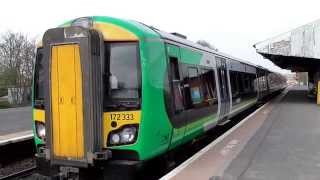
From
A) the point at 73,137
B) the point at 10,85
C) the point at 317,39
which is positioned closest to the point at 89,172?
the point at 73,137

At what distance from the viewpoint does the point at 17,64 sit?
5184 centimetres

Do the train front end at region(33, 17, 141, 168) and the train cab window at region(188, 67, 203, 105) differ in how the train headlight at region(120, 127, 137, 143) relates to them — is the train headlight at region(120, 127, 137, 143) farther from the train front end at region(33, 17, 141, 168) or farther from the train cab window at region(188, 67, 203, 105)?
the train cab window at region(188, 67, 203, 105)

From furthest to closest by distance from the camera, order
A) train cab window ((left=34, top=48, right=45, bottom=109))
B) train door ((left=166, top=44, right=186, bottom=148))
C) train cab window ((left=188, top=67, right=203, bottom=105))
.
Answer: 1. train cab window ((left=188, top=67, right=203, bottom=105))
2. train door ((left=166, top=44, right=186, bottom=148))
3. train cab window ((left=34, top=48, right=45, bottom=109))

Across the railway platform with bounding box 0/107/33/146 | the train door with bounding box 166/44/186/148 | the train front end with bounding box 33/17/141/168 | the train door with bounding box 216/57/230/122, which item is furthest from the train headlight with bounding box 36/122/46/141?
the train door with bounding box 216/57/230/122

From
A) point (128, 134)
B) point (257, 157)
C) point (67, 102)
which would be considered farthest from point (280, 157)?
point (67, 102)

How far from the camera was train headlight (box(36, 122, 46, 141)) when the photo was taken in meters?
8.12

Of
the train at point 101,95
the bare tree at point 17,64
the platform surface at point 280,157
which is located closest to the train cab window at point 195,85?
the platform surface at point 280,157

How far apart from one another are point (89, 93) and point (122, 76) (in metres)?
0.58

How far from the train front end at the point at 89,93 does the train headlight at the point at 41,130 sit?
0.46m

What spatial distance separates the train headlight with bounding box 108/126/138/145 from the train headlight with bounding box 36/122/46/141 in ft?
4.45

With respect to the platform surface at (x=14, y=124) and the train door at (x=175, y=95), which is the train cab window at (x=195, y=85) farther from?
the platform surface at (x=14, y=124)

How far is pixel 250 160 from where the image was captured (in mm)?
9328

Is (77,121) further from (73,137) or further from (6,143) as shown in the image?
(6,143)

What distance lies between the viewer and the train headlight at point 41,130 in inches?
320
